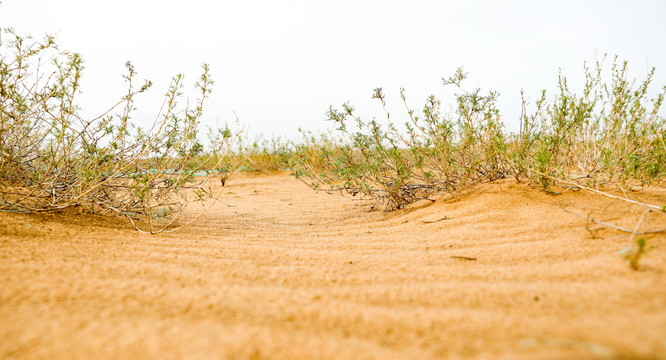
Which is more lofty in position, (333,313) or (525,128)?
(525,128)

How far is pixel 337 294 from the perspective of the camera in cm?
124

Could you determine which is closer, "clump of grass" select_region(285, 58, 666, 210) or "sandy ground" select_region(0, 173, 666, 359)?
"sandy ground" select_region(0, 173, 666, 359)

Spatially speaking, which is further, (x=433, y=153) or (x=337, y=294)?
(x=433, y=153)

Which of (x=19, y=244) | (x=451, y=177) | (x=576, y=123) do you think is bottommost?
(x=19, y=244)

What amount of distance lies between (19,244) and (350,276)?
5.17 feet

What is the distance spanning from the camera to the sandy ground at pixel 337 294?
84 centimetres

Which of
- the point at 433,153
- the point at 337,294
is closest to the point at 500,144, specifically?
the point at 433,153

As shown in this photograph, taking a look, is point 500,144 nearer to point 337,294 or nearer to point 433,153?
point 433,153

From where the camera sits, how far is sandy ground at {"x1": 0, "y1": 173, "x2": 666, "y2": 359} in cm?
84

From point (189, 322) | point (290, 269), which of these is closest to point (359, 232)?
point (290, 269)

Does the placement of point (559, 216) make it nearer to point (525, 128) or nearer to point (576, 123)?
point (576, 123)

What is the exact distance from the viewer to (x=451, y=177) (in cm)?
369

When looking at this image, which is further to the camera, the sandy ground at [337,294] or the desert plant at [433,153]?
the desert plant at [433,153]

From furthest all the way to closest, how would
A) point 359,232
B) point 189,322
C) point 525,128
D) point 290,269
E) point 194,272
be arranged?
point 525,128 < point 359,232 < point 290,269 < point 194,272 < point 189,322
